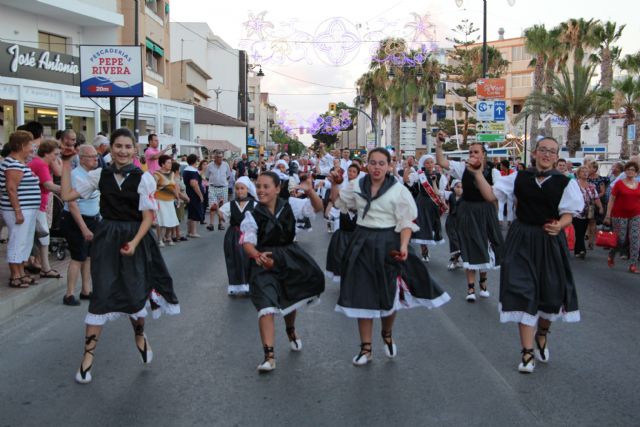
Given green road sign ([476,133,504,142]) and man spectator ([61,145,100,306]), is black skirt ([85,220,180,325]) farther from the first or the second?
green road sign ([476,133,504,142])

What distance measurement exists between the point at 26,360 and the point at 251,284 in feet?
6.99

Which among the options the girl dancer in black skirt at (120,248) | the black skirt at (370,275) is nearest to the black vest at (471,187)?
the black skirt at (370,275)

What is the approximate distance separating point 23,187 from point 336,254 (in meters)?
3.99

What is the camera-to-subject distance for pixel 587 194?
13461 millimetres

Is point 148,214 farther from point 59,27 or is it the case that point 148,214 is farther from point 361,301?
point 59,27

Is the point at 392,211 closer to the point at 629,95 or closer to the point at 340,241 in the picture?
the point at 340,241

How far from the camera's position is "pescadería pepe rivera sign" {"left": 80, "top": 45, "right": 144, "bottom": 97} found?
2208 centimetres

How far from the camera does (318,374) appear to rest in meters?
5.48

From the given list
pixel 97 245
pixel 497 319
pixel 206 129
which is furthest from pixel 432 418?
pixel 206 129

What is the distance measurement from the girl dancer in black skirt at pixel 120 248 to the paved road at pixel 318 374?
55cm

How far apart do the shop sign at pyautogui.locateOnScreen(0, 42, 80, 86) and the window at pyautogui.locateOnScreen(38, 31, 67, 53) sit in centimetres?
160

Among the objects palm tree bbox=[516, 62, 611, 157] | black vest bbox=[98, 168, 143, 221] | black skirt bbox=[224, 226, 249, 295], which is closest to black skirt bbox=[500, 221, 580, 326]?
black vest bbox=[98, 168, 143, 221]

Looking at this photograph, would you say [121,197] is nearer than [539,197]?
Yes

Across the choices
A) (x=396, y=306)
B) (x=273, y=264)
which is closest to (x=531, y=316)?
(x=396, y=306)
